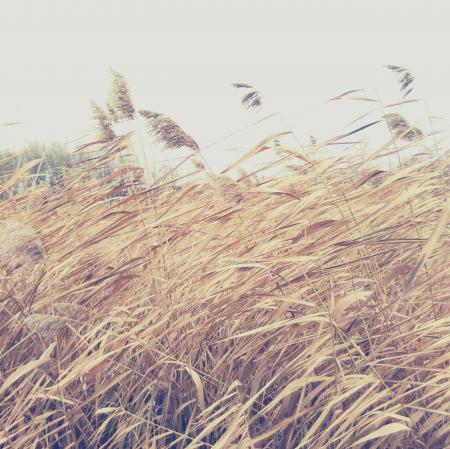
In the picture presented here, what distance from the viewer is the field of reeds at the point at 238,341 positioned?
106 cm

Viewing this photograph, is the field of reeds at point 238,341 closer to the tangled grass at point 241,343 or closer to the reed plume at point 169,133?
the tangled grass at point 241,343

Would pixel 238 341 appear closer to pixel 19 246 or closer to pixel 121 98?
pixel 19 246

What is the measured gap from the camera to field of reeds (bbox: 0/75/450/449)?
1.06 m

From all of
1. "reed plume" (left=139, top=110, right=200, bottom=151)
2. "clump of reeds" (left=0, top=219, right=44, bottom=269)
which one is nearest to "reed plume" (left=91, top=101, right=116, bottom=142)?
"reed plume" (left=139, top=110, right=200, bottom=151)

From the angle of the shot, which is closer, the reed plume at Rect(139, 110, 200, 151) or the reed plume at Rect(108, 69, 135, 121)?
the reed plume at Rect(139, 110, 200, 151)

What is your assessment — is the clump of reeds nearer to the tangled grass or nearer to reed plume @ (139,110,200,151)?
the tangled grass

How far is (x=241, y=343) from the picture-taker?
3.99 feet

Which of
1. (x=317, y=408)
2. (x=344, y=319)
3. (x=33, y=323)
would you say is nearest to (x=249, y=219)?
(x=344, y=319)

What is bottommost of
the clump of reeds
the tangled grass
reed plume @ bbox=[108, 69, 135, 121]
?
the tangled grass

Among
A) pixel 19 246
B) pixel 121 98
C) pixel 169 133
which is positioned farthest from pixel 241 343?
pixel 121 98

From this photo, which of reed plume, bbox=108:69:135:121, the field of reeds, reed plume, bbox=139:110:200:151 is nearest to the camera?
the field of reeds

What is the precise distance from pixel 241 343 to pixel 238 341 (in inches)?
5.3

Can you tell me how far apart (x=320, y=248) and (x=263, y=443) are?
1.46 feet

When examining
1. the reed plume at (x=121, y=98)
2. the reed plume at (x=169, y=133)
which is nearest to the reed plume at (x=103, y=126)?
the reed plume at (x=121, y=98)
